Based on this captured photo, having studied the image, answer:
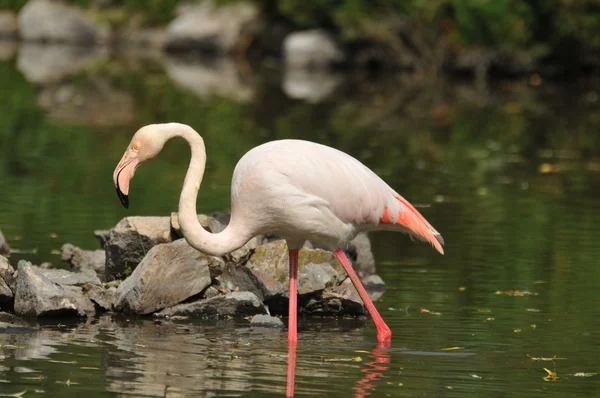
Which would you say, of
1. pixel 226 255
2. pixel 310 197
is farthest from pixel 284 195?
pixel 226 255

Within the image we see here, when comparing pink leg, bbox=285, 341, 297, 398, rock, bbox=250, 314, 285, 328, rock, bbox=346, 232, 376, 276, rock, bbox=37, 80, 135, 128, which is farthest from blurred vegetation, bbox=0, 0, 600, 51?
pink leg, bbox=285, 341, 297, 398

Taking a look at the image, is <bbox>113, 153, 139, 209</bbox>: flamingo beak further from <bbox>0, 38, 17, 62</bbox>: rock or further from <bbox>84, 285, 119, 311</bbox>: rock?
<bbox>0, 38, 17, 62</bbox>: rock

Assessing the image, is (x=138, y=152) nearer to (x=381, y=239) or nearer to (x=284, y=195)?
(x=284, y=195)

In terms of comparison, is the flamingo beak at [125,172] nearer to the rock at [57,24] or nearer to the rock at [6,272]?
the rock at [6,272]

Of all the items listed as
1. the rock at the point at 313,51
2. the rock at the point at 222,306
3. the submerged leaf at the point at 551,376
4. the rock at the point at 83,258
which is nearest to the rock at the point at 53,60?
the rock at the point at 313,51

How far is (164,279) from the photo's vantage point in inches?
338

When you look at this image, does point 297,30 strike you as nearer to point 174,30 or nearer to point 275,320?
point 174,30

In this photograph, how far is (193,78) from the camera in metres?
32.5

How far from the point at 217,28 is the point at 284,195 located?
113 feet

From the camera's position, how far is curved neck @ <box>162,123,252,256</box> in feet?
25.3

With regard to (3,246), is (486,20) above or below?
above

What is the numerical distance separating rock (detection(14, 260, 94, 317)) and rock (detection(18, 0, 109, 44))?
1484 inches

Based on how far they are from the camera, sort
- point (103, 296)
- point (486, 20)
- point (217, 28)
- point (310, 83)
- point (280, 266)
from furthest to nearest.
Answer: point (217, 28), point (486, 20), point (310, 83), point (280, 266), point (103, 296)

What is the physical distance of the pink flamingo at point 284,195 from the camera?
25.5 feet
